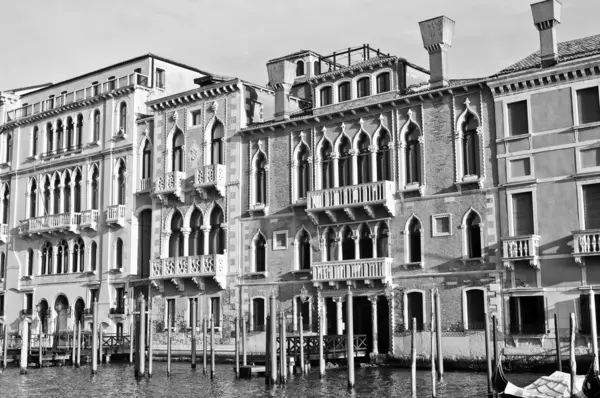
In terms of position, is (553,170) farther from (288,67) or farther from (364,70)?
(288,67)

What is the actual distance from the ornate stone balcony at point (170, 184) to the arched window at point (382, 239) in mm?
8607

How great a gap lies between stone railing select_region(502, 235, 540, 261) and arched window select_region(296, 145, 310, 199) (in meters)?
7.71

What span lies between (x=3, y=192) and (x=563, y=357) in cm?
2715

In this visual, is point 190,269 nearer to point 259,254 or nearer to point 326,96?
point 259,254

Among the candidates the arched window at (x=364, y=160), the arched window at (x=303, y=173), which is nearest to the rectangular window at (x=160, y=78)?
the arched window at (x=303, y=173)

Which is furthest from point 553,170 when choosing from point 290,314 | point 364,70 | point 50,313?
point 50,313

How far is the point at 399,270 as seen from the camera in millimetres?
27531

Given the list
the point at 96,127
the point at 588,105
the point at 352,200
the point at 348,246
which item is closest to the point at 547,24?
the point at 588,105

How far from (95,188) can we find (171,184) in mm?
5003

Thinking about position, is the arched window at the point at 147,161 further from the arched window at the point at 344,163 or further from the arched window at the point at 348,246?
the arched window at the point at 348,246

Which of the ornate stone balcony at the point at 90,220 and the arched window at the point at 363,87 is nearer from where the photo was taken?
the arched window at the point at 363,87

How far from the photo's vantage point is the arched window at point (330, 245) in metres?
29.2

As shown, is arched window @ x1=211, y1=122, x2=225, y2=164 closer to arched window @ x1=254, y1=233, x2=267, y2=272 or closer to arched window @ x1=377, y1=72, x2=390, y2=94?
arched window @ x1=254, y1=233, x2=267, y2=272

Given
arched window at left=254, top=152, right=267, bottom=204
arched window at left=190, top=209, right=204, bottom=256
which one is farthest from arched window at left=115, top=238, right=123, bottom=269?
arched window at left=254, top=152, right=267, bottom=204
